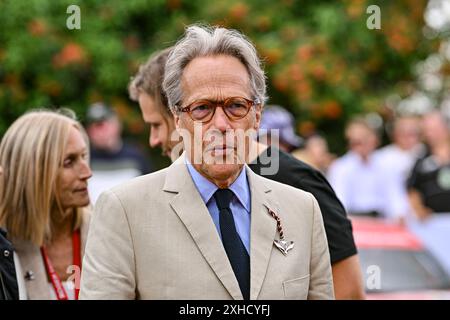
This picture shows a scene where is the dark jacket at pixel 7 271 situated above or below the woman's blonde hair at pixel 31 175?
below

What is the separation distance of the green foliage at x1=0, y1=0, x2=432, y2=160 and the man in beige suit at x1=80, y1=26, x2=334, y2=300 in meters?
11.3

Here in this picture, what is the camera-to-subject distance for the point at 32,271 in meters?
5.05

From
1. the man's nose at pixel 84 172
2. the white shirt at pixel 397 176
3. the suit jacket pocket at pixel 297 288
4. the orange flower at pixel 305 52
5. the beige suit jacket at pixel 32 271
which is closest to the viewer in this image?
the suit jacket pocket at pixel 297 288

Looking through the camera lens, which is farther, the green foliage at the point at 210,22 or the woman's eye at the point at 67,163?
the green foliage at the point at 210,22

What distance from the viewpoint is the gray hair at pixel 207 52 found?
3.52 meters

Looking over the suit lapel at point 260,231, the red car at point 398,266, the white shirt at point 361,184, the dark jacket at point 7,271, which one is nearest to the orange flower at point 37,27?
the white shirt at point 361,184

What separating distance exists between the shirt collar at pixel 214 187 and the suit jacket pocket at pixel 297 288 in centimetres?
32

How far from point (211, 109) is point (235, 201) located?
0.34 metres

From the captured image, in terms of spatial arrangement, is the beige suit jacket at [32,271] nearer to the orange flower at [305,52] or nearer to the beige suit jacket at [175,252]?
the beige suit jacket at [175,252]

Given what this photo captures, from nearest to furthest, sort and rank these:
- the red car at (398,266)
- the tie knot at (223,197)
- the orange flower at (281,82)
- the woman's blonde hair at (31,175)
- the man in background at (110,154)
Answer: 1. the tie knot at (223,197)
2. the woman's blonde hair at (31,175)
3. the red car at (398,266)
4. the man in background at (110,154)
5. the orange flower at (281,82)

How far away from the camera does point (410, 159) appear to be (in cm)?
1314

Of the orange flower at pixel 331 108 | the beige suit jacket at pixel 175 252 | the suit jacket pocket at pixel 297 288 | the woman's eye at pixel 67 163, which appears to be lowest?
the suit jacket pocket at pixel 297 288

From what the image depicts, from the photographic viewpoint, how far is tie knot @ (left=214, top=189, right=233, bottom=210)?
350 cm

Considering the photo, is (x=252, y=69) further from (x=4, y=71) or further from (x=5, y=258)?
(x=4, y=71)
